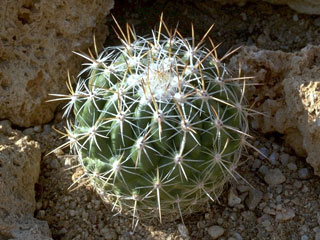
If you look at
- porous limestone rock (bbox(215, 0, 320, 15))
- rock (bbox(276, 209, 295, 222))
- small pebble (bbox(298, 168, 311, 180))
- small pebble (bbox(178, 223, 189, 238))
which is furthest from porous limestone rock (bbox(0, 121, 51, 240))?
porous limestone rock (bbox(215, 0, 320, 15))

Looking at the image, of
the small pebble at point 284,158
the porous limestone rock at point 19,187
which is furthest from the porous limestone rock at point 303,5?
the porous limestone rock at point 19,187

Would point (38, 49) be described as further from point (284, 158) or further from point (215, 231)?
point (284, 158)

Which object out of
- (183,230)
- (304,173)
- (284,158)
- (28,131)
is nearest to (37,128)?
(28,131)

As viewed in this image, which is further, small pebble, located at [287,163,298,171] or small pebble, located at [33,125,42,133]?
small pebble, located at [33,125,42,133]

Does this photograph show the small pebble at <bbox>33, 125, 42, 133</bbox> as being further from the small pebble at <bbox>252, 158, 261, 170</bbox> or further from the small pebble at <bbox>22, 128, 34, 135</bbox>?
the small pebble at <bbox>252, 158, 261, 170</bbox>

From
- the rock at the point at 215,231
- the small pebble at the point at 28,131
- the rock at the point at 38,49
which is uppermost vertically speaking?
the rock at the point at 38,49

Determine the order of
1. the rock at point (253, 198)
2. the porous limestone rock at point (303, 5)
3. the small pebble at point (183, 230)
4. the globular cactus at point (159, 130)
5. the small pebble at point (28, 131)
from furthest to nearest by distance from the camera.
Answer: the porous limestone rock at point (303, 5)
the small pebble at point (28, 131)
the rock at point (253, 198)
the small pebble at point (183, 230)
the globular cactus at point (159, 130)

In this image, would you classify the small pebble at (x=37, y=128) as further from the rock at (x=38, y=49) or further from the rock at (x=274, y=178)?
the rock at (x=274, y=178)
